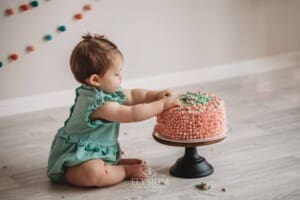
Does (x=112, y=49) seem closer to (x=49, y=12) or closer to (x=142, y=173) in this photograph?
(x=142, y=173)

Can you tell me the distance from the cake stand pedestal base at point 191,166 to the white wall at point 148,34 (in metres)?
1.17

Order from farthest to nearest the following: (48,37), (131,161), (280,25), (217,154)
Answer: (280,25)
(48,37)
(217,154)
(131,161)

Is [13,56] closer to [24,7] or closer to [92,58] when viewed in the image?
[24,7]

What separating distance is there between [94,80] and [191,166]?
0.45 meters

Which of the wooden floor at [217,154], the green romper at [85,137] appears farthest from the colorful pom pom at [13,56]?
the green romper at [85,137]

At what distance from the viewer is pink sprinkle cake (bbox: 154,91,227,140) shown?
6.70 ft

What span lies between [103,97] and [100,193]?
0.32 metres

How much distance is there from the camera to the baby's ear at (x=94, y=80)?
2.09 meters

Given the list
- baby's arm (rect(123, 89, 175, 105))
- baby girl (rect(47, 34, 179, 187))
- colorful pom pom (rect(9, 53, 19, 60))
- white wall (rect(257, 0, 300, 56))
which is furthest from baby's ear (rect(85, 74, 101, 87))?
white wall (rect(257, 0, 300, 56))

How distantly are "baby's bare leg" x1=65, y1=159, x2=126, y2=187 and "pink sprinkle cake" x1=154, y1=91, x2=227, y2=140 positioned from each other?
22 centimetres

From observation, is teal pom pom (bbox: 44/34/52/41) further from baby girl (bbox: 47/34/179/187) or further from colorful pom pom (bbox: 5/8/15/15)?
baby girl (bbox: 47/34/179/187)

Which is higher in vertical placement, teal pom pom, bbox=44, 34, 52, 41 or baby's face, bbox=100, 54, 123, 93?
teal pom pom, bbox=44, 34, 52, 41

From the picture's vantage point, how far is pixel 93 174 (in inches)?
82.0

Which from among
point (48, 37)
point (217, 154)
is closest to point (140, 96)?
point (217, 154)
